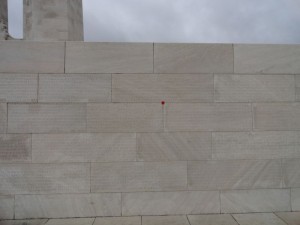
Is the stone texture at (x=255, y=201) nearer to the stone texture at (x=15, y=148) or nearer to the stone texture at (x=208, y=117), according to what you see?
the stone texture at (x=208, y=117)

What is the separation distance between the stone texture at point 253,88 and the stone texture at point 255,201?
228 cm

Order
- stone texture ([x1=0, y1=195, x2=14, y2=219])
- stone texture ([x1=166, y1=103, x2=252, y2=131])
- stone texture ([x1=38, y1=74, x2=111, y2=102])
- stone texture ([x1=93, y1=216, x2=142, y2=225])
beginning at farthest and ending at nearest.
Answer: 1. stone texture ([x1=166, y1=103, x2=252, y2=131])
2. stone texture ([x1=38, y1=74, x2=111, y2=102])
3. stone texture ([x1=0, y1=195, x2=14, y2=219])
4. stone texture ([x1=93, y1=216, x2=142, y2=225])

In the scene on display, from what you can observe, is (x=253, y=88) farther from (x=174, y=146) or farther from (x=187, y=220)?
(x=187, y=220)

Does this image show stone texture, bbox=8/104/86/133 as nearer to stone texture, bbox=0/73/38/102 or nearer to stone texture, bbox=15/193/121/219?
stone texture, bbox=0/73/38/102

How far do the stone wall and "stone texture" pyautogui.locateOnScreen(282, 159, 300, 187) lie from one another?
0.03 m

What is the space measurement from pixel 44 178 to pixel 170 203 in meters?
3.04

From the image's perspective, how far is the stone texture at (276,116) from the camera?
5574 mm

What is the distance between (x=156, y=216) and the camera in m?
5.32

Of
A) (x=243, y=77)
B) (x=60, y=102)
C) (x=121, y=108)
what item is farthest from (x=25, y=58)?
(x=243, y=77)

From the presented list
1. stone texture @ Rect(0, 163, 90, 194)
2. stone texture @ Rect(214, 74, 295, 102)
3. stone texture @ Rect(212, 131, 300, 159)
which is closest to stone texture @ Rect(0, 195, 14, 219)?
stone texture @ Rect(0, 163, 90, 194)

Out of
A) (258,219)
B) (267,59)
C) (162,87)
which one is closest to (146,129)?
(162,87)

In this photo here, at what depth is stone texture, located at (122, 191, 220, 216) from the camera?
5352 millimetres

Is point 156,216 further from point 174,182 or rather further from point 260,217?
point 260,217

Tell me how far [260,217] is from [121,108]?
4.16m
